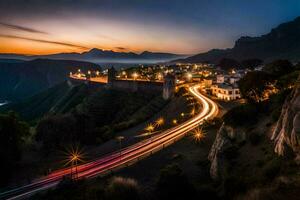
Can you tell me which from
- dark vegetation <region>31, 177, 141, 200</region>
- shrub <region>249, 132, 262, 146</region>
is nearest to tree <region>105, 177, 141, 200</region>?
dark vegetation <region>31, 177, 141, 200</region>

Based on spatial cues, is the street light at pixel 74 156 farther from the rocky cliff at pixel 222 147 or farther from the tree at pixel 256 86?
the tree at pixel 256 86

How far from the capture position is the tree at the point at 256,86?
51.2m

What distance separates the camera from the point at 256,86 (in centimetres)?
5141

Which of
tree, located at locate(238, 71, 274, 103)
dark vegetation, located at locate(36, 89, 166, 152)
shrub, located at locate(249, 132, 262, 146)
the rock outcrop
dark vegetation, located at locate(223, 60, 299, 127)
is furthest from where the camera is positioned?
dark vegetation, located at locate(36, 89, 166, 152)

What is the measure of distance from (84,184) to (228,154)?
1756 cm

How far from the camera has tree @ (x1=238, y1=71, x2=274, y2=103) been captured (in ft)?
168

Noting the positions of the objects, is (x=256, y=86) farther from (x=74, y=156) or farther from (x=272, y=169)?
(x=74, y=156)

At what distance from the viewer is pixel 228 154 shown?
1299 inches

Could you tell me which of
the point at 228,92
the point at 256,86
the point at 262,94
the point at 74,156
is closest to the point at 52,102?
the point at 228,92

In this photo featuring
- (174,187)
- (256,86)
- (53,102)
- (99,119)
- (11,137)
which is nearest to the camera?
(174,187)

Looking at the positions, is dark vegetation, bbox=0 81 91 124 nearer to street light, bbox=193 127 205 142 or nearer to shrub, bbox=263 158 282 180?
street light, bbox=193 127 205 142

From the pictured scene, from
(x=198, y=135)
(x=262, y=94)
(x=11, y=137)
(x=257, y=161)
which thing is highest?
(x=262, y=94)

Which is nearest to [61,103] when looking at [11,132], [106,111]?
[106,111]

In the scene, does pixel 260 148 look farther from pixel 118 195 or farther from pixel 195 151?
pixel 118 195
